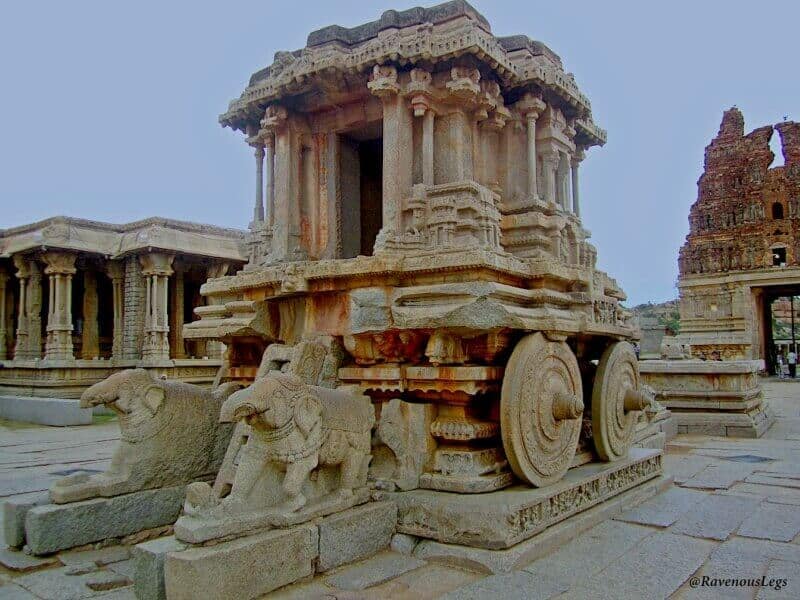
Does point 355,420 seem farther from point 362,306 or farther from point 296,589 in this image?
point 296,589

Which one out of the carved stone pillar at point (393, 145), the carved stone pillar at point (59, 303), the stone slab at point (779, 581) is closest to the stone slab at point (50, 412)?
the carved stone pillar at point (59, 303)

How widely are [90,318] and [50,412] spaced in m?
7.88

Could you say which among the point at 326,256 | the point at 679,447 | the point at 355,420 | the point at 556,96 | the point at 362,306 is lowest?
the point at 679,447

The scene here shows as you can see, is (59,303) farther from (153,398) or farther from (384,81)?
(384,81)

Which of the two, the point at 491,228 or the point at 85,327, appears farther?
the point at 85,327

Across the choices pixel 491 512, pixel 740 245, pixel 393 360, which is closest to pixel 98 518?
pixel 393 360

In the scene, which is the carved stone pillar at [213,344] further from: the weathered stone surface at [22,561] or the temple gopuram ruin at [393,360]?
the weathered stone surface at [22,561]

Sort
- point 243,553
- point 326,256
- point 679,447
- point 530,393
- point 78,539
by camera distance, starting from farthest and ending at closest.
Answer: point 679,447 < point 326,256 < point 530,393 < point 78,539 < point 243,553

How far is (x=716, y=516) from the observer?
17.0 ft

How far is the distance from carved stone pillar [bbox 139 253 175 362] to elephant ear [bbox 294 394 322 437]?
14917mm

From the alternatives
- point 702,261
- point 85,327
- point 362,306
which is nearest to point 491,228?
point 362,306

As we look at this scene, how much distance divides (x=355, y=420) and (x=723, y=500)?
11.4ft

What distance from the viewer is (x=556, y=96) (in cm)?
681

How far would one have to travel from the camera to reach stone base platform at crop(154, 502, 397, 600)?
316 cm
